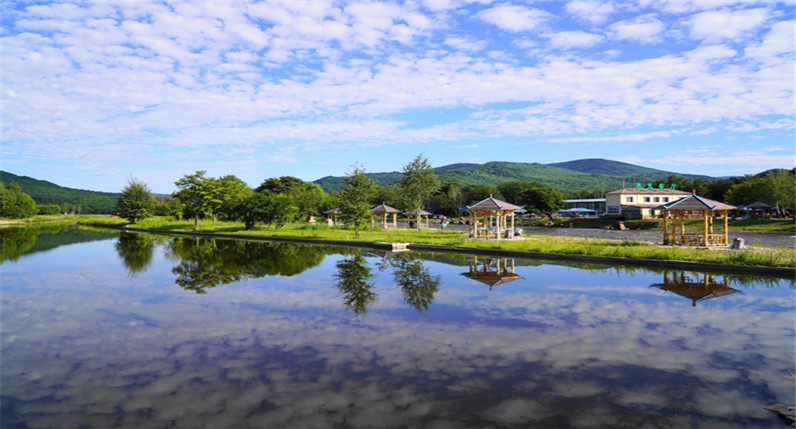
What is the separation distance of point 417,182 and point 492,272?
85.8 feet

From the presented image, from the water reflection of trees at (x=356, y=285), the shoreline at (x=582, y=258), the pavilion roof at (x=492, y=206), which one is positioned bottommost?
the water reflection of trees at (x=356, y=285)

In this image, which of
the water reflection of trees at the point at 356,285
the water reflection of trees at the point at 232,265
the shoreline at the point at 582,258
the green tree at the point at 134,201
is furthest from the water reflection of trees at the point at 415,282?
the green tree at the point at 134,201

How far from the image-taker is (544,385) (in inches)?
228

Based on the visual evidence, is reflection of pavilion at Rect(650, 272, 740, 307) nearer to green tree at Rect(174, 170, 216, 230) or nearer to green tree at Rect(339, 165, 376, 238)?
green tree at Rect(339, 165, 376, 238)

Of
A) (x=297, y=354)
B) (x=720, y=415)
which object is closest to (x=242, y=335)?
(x=297, y=354)

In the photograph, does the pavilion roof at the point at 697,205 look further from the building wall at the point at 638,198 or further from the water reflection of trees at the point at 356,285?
the building wall at the point at 638,198

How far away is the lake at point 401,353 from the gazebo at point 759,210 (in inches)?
2012

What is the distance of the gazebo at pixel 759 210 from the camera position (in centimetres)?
5286

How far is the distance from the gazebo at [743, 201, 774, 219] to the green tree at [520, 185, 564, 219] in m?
23.5

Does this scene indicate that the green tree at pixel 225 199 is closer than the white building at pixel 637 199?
Yes

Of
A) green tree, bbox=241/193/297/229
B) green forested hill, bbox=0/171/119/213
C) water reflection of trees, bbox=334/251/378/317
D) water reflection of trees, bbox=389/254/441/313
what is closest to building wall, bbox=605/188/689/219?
green tree, bbox=241/193/297/229

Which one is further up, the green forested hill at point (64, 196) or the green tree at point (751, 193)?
the green forested hill at point (64, 196)

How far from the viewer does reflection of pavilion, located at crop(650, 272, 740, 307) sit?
11.3m

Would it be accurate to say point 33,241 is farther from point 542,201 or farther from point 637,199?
point 637,199
